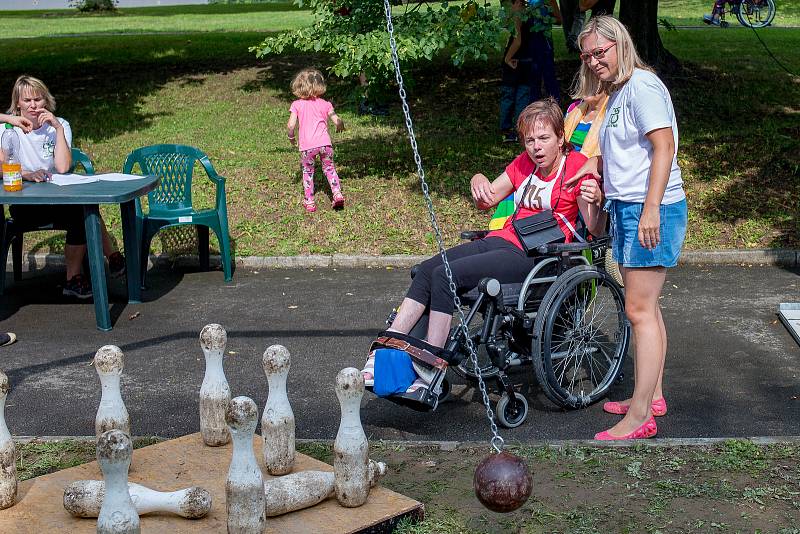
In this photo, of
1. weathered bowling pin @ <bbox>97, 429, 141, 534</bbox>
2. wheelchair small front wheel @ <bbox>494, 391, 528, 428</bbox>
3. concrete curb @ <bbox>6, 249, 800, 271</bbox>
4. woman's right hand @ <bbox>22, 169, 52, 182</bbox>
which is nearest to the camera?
weathered bowling pin @ <bbox>97, 429, 141, 534</bbox>

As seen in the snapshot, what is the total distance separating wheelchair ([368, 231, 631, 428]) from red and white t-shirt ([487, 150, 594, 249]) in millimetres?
202

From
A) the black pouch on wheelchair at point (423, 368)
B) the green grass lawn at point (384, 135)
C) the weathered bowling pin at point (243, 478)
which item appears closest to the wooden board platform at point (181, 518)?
the weathered bowling pin at point (243, 478)

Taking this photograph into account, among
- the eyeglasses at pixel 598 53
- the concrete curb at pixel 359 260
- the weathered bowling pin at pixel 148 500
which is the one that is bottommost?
the concrete curb at pixel 359 260

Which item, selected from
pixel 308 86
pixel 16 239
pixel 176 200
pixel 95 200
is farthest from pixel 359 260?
pixel 16 239

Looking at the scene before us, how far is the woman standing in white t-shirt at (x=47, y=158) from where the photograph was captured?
8258 millimetres

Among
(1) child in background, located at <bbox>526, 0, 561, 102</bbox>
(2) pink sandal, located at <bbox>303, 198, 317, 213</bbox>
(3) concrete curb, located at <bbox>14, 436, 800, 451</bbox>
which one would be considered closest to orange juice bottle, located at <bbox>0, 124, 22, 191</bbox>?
(2) pink sandal, located at <bbox>303, 198, 317, 213</bbox>

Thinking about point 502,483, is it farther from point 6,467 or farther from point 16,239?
point 16,239

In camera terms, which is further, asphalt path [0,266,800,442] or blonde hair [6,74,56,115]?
blonde hair [6,74,56,115]

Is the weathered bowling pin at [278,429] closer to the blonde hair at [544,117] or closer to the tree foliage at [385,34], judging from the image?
the blonde hair at [544,117]

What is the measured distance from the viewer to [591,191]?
5.49 meters

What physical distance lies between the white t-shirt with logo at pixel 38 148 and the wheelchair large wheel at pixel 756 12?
798 inches

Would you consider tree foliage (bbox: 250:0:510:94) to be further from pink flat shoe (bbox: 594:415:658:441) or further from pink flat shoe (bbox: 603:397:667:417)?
pink flat shoe (bbox: 594:415:658:441)

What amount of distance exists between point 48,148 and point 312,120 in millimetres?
2953

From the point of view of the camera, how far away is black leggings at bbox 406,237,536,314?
548 cm
